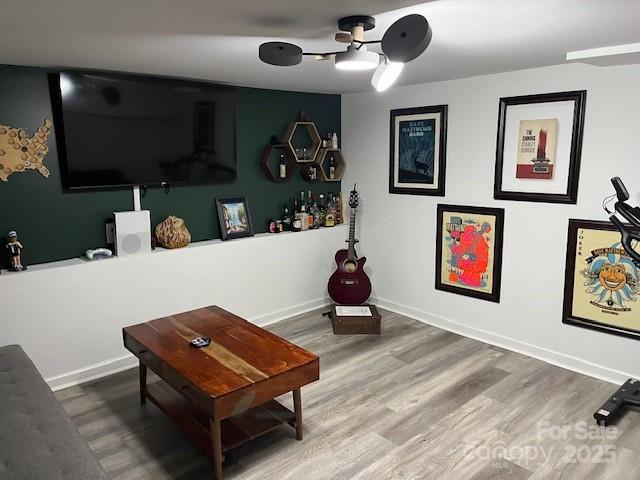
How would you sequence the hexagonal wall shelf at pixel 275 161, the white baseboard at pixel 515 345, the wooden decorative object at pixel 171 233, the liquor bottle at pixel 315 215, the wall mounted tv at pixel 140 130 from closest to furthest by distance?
the wall mounted tv at pixel 140 130
the white baseboard at pixel 515 345
the wooden decorative object at pixel 171 233
the hexagonal wall shelf at pixel 275 161
the liquor bottle at pixel 315 215

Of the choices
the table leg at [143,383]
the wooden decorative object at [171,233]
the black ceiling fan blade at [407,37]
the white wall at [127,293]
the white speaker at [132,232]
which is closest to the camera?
the black ceiling fan blade at [407,37]

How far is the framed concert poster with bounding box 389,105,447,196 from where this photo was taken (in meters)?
4.15

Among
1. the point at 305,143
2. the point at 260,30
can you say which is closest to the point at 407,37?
the point at 260,30

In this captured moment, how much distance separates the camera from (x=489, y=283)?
398cm

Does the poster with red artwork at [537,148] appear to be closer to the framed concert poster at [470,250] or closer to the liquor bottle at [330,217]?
the framed concert poster at [470,250]

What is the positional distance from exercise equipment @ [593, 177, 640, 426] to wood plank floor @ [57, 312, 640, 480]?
68mm

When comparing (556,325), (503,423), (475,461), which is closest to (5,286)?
(475,461)

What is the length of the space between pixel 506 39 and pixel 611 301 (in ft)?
6.46

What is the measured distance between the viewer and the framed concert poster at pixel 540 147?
335 centimetres

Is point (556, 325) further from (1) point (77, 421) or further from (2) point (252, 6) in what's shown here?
(1) point (77, 421)

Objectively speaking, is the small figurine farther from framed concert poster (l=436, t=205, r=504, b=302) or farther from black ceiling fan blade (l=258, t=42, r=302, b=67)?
framed concert poster (l=436, t=205, r=504, b=302)

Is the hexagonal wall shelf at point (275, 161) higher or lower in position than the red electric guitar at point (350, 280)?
higher

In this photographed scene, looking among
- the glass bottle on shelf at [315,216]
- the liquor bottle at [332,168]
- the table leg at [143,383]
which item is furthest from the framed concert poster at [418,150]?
the table leg at [143,383]

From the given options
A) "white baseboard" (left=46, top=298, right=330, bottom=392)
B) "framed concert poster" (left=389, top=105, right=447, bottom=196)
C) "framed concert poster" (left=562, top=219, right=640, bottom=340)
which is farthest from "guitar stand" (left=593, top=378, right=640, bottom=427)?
"white baseboard" (left=46, top=298, right=330, bottom=392)
